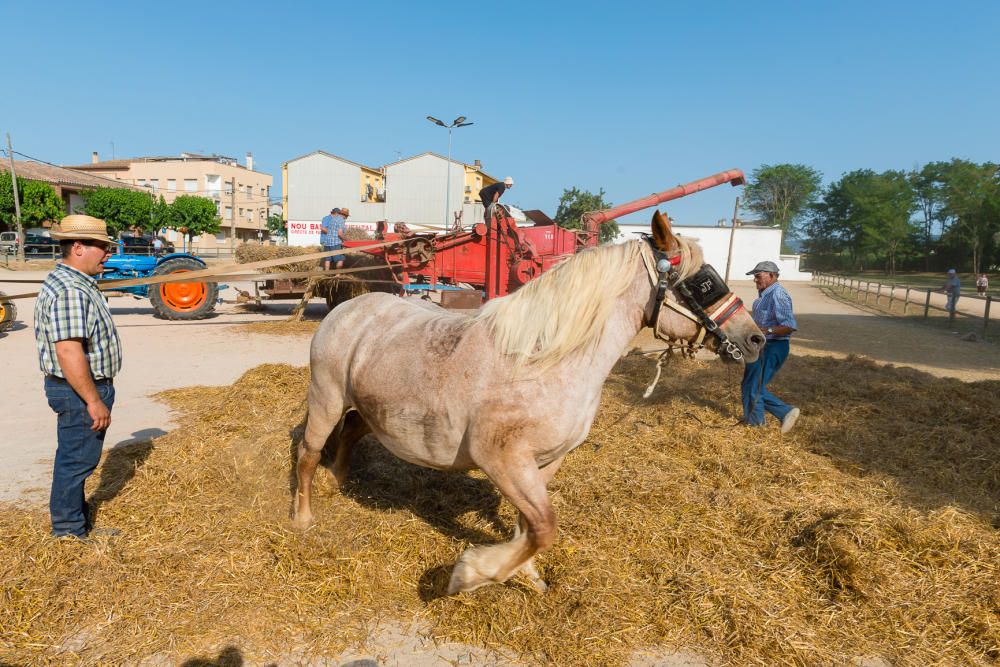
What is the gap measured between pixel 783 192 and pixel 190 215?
84.2 meters

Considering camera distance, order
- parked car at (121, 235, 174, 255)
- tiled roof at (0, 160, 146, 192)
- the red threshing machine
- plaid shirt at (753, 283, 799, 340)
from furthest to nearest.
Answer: tiled roof at (0, 160, 146, 192) → parked car at (121, 235, 174, 255) → the red threshing machine → plaid shirt at (753, 283, 799, 340)

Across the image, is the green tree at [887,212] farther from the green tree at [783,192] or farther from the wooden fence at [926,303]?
the wooden fence at [926,303]

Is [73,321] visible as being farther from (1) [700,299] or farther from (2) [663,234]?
(1) [700,299]

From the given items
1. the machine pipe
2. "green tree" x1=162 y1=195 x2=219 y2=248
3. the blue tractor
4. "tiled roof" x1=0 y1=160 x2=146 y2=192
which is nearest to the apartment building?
"green tree" x1=162 y1=195 x2=219 y2=248

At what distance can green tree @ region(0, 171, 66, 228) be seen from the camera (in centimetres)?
3300

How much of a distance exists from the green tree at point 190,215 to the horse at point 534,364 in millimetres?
50697

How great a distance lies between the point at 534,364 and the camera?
Answer: 238cm

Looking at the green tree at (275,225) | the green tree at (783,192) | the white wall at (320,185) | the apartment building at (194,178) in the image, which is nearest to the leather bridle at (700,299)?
the white wall at (320,185)

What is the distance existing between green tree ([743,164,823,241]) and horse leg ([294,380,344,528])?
9430cm

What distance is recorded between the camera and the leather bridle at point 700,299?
8.07 ft

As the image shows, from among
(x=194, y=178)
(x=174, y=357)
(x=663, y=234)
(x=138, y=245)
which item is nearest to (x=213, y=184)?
(x=194, y=178)

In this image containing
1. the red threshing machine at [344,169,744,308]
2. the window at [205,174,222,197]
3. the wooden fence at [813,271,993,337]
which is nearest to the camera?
the red threshing machine at [344,169,744,308]

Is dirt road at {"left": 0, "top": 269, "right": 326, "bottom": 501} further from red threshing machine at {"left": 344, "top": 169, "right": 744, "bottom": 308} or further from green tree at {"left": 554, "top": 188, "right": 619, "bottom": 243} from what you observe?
green tree at {"left": 554, "top": 188, "right": 619, "bottom": 243}

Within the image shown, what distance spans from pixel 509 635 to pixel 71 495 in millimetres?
2419
